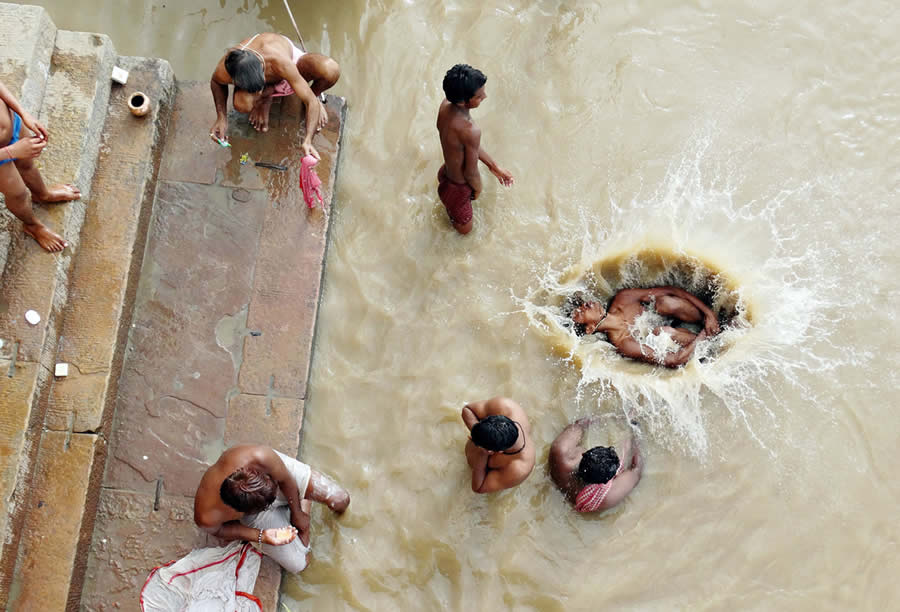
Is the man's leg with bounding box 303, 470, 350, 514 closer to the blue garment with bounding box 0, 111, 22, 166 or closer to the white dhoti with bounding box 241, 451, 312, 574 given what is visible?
the white dhoti with bounding box 241, 451, 312, 574

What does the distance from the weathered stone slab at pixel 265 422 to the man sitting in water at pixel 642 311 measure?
6.72 feet

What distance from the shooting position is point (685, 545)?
466 cm

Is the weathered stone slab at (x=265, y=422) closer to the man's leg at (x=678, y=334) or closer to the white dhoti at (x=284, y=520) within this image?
the white dhoti at (x=284, y=520)

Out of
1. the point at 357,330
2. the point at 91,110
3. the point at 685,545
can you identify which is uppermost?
the point at 91,110

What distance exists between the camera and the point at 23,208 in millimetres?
4309

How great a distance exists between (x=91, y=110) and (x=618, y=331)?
3896 millimetres

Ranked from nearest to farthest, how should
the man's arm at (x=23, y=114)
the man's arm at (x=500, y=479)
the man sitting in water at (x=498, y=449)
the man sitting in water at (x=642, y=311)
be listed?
1. the man's arm at (x=23, y=114)
2. the man sitting in water at (x=498, y=449)
3. the man's arm at (x=500, y=479)
4. the man sitting in water at (x=642, y=311)

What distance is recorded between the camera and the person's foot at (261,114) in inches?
203

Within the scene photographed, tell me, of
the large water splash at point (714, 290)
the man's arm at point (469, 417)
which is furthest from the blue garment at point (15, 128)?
the large water splash at point (714, 290)

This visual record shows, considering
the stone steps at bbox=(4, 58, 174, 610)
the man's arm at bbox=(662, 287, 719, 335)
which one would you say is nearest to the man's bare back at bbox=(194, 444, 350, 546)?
the stone steps at bbox=(4, 58, 174, 610)

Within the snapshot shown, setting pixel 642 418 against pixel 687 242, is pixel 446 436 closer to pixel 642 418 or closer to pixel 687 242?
pixel 642 418

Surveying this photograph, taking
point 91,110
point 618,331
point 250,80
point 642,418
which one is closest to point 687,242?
point 618,331

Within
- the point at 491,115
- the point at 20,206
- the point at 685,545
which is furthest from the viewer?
the point at 491,115

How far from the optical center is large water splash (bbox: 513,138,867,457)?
4.94m
